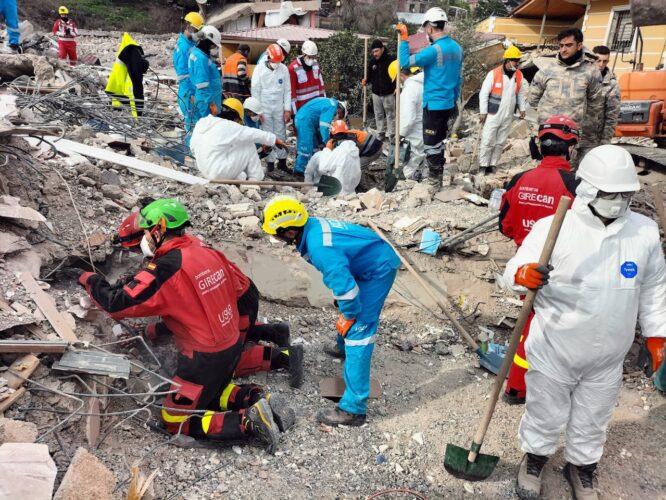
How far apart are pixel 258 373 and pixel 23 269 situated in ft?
5.77

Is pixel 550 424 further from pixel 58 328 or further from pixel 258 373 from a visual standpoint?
pixel 58 328

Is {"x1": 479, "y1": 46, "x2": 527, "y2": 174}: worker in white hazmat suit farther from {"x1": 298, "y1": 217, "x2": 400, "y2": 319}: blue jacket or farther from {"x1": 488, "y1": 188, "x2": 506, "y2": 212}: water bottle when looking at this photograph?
{"x1": 298, "y1": 217, "x2": 400, "y2": 319}: blue jacket

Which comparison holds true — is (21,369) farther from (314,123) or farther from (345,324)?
(314,123)

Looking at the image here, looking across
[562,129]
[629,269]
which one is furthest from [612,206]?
[562,129]

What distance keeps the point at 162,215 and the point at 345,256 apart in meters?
1.16

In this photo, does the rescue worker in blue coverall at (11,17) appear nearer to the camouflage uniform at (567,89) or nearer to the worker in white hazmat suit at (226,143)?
the worker in white hazmat suit at (226,143)

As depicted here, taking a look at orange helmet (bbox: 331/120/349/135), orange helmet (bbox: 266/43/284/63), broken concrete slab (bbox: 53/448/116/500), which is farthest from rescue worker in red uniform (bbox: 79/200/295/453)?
orange helmet (bbox: 266/43/284/63)

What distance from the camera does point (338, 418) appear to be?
3.60 meters

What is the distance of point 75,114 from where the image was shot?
22.4ft

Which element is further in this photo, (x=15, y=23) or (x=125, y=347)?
(x=15, y=23)

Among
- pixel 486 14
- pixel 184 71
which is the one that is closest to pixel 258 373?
pixel 184 71

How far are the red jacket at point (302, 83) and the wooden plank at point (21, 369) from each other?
250 inches

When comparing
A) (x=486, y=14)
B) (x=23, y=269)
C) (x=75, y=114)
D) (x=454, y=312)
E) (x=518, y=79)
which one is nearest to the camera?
(x=23, y=269)

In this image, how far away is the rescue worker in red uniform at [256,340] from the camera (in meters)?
3.87
